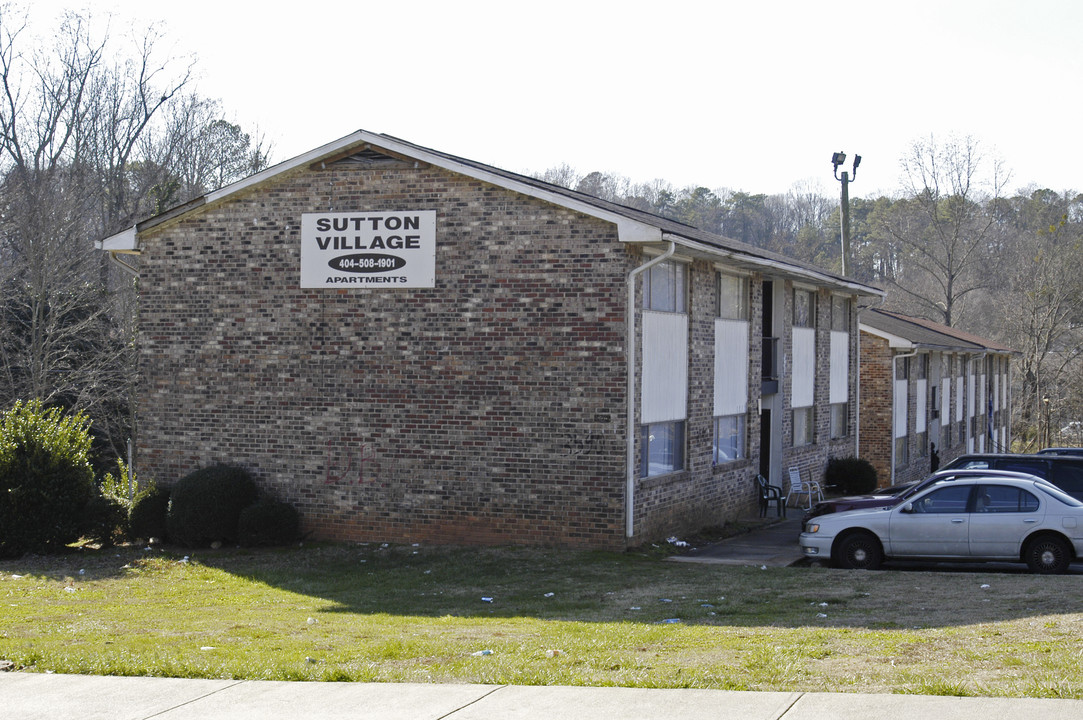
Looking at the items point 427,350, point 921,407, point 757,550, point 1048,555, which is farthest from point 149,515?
point 921,407

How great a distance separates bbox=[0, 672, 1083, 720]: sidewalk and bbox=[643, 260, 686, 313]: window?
11073mm

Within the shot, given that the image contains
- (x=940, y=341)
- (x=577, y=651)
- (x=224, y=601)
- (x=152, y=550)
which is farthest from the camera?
(x=940, y=341)

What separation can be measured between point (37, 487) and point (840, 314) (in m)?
20.6

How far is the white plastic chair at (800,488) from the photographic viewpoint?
84.6 feet

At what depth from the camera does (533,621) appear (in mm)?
12203

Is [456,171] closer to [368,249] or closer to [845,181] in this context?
[368,249]

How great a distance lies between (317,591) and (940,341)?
2578cm

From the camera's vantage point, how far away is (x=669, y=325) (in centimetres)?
1945

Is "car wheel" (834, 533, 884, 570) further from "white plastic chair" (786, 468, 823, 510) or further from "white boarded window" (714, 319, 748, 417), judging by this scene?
"white plastic chair" (786, 468, 823, 510)

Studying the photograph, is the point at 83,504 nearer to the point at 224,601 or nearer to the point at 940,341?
the point at 224,601

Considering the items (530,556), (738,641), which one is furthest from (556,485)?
(738,641)

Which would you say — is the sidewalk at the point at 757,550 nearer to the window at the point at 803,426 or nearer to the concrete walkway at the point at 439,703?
the window at the point at 803,426

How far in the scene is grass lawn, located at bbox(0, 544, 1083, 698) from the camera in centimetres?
866

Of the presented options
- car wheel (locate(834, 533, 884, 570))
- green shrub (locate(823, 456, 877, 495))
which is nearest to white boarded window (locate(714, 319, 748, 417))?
car wheel (locate(834, 533, 884, 570))
